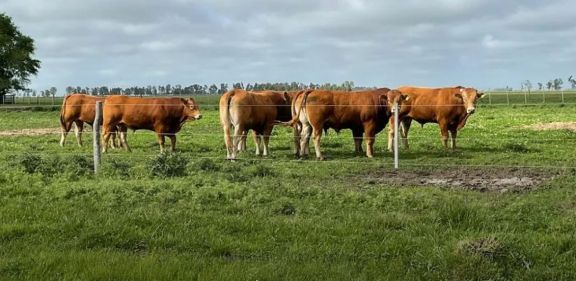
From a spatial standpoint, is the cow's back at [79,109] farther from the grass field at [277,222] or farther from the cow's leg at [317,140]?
the cow's leg at [317,140]

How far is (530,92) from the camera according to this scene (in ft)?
214

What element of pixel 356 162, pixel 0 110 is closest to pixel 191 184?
pixel 356 162

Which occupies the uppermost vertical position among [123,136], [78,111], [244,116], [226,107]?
[78,111]

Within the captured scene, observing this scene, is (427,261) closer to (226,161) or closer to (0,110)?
(226,161)

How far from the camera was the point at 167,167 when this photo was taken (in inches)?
428

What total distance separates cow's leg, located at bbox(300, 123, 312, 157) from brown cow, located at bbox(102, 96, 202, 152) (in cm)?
398

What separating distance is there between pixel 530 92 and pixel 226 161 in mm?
58805

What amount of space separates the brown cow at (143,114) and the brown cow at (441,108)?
6115mm

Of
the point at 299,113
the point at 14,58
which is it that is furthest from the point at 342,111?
the point at 14,58

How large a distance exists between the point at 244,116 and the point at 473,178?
6263 mm

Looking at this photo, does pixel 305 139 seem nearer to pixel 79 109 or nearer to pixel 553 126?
pixel 79 109

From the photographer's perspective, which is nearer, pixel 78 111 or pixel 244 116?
pixel 244 116

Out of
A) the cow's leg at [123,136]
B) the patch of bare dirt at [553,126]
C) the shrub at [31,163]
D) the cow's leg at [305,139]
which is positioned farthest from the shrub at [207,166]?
the patch of bare dirt at [553,126]

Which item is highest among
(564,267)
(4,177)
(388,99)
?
(388,99)
